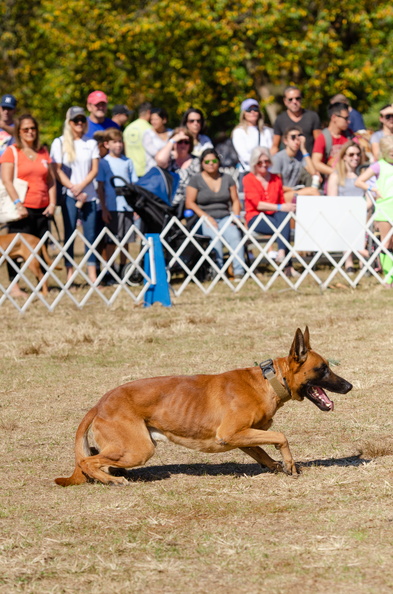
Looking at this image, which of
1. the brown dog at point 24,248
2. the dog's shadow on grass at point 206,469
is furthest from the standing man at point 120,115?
the dog's shadow on grass at point 206,469

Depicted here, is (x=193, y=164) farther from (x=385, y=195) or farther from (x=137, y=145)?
(x=385, y=195)

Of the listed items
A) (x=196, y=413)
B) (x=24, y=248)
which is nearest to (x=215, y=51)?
(x=24, y=248)

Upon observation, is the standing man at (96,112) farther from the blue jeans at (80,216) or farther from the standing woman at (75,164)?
the blue jeans at (80,216)

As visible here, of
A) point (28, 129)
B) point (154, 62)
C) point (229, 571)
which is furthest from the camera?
point (154, 62)

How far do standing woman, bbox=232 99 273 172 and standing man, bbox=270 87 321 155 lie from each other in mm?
236

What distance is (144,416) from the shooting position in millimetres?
5320

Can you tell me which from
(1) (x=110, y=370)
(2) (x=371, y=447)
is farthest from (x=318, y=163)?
(2) (x=371, y=447)

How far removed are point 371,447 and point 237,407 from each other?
3.43 feet

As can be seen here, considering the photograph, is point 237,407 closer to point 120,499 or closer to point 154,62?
point 120,499

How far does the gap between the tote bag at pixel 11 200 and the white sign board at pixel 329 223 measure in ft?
12.0

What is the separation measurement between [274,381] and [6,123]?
886 cm

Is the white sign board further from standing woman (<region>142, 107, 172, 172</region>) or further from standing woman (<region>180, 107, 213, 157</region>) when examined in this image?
standing woman (<region>142, 107, 172, 172</region>)

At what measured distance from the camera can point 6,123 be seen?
1320 cm

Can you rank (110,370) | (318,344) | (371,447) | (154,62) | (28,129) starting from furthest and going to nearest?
(154,62) → (28,129) → (318,344) → (110,370) → (371,447)
